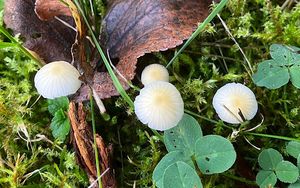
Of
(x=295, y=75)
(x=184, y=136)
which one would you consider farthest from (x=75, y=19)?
(x=295, y=75)

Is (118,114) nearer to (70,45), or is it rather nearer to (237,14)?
(70,45)

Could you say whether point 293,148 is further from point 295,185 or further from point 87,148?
point 87,148

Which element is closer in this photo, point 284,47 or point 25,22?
point 284,47

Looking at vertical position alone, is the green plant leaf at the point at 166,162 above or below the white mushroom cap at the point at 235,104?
below

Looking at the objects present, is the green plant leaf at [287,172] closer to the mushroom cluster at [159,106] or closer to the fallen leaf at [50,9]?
the mushroom cluster at [159,106]

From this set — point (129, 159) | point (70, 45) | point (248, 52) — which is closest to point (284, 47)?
point (248, 52)

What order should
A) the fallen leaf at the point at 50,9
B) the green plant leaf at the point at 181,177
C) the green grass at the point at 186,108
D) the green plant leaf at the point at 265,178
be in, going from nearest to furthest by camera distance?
the green plant leaf at the point at 181,177
the green plant leaf at the point at 265,178
the green grass at the point at 186,108
the fallen leaf at the point at 50,9

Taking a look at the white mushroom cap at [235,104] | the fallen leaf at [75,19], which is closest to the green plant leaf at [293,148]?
the white mushroom cap at [235,104]
